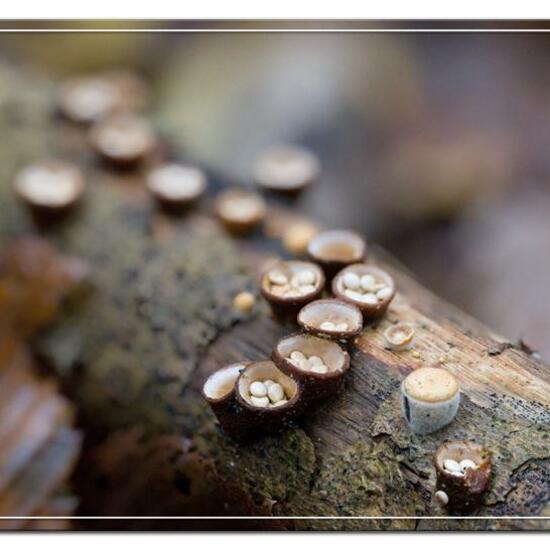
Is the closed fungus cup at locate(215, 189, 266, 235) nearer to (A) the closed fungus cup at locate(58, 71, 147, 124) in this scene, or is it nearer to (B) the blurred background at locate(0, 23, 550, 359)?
(B) the blurred background at locate(0, 23, 550, 359)

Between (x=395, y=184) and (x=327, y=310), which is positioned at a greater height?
(x=327, y=310)

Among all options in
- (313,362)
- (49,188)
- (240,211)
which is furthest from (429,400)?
(49,188)

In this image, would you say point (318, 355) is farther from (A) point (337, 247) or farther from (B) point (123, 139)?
(B) point (123, 139)

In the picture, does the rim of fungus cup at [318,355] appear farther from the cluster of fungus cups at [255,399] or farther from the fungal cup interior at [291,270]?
the fungal cup interior at [291,270]

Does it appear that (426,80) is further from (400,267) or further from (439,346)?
(439,346)

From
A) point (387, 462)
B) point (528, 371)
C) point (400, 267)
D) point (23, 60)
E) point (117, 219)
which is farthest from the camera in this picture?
point (23, 60)

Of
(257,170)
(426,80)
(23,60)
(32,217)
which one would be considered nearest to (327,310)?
(257,170)
